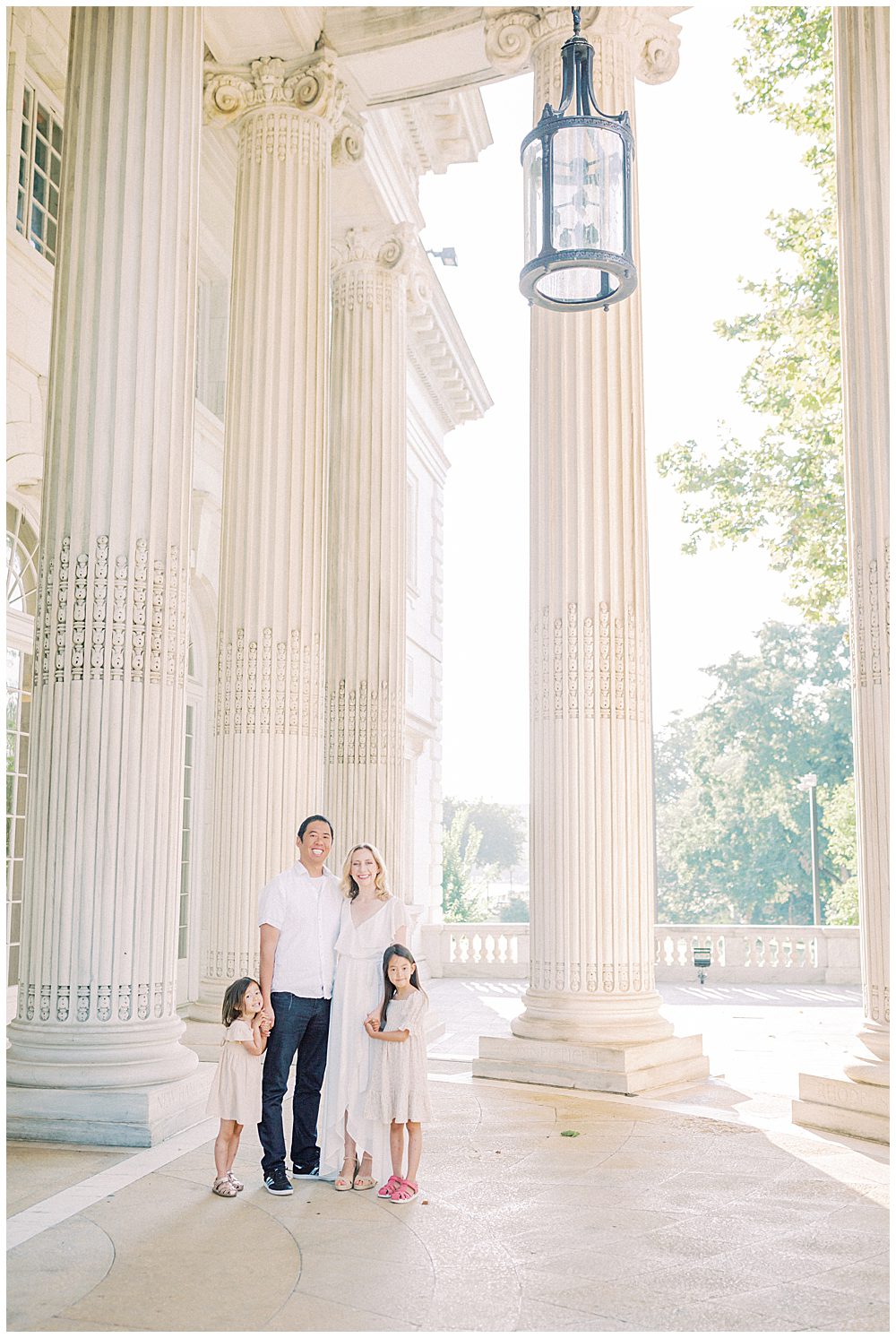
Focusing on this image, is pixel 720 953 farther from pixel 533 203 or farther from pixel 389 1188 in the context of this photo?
pixel 533 203

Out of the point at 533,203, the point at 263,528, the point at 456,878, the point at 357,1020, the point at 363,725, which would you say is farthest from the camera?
the point at 456,878

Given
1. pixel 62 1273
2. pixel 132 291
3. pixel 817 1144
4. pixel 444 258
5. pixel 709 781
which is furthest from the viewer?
pixel 709 781

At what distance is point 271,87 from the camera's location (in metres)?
12.7

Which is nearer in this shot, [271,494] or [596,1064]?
[596,1064]

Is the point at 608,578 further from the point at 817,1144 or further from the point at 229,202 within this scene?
the point at 229,202

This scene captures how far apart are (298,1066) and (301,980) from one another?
0.54m

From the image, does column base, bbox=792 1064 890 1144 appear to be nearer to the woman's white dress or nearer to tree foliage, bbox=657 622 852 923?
the woman's white dress

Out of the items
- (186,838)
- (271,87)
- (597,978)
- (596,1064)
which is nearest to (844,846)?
(186,838)

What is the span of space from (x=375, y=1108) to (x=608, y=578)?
562 cm

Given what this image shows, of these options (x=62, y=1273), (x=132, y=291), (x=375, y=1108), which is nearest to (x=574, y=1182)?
(x=375, y=1108)

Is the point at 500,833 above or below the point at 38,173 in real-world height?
below

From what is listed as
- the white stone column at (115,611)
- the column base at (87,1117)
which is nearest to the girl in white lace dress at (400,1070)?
the column base at (87,1117)

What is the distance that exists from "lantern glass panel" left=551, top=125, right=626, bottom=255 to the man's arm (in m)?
4.00

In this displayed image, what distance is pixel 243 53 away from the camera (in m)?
12.8
